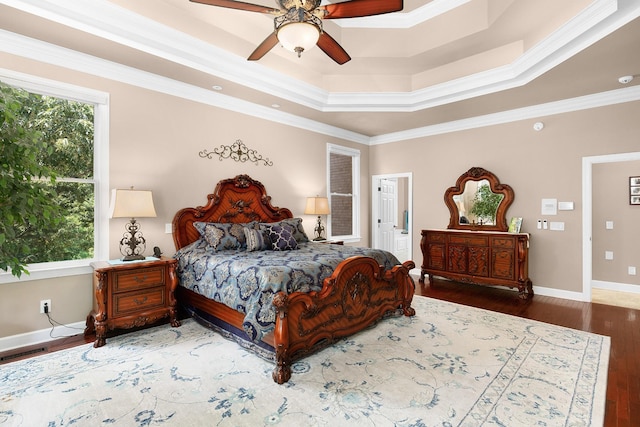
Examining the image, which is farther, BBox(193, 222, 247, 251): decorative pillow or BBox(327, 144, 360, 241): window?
BBox(327, 144, 360, 241): window

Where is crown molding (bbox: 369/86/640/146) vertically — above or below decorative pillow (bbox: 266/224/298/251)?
above

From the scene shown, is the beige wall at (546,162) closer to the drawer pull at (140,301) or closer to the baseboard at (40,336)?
the drawer pull at (140,301)

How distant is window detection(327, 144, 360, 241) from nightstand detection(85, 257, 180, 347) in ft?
11.7

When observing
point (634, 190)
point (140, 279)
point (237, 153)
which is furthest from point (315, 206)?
point (634, 190)

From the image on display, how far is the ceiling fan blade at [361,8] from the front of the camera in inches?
86.1

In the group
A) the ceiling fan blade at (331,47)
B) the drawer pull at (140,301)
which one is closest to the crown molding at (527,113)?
the ceiling fan blade at (331,47)

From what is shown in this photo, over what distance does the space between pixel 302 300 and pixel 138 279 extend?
69.4 inches

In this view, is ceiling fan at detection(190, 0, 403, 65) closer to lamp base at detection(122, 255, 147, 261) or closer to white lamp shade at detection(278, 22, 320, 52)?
white lamp shade at detection(278, 22, 320, 52)

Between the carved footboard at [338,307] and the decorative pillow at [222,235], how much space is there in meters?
1.57

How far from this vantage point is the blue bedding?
2.47 m

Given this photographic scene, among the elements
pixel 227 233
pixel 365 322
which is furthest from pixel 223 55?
pixel 365 322

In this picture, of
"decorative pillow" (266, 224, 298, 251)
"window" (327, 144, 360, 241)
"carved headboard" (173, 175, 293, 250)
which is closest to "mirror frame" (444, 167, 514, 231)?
"window" (327, 144, 360, 241)

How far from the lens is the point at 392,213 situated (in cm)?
728

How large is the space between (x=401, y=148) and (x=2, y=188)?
18.9ft
